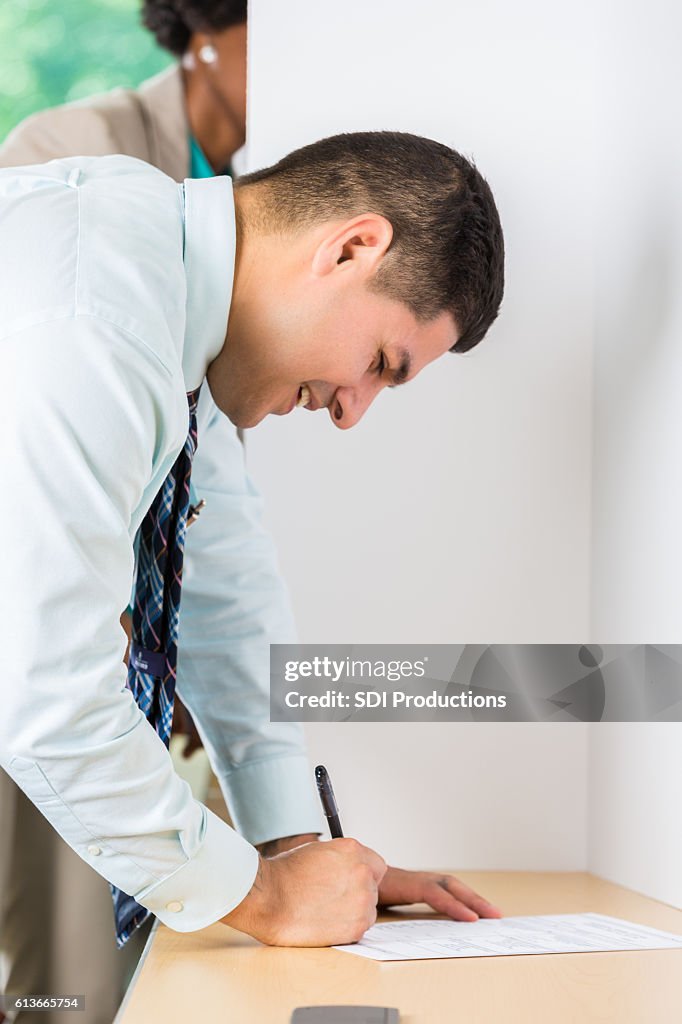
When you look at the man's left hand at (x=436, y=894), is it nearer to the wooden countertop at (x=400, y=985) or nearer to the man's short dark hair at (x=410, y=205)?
the wooden countertop at (x=400, y=985)

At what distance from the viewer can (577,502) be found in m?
1.12

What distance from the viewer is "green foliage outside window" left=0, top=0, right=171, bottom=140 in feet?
4.00

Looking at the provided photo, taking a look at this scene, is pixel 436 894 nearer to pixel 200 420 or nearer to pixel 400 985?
pixel 400 985

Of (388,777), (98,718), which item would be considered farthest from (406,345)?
(388,777)

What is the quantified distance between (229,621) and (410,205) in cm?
43

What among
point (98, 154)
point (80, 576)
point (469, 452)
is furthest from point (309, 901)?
point (98, 154)

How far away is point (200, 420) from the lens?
947 mm

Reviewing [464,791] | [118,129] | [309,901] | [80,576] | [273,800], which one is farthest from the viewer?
[118,129]

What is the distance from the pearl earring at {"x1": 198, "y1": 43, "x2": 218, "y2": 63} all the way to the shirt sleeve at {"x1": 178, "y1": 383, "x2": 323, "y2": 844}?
0.44 m

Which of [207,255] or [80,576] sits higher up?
[207,255]

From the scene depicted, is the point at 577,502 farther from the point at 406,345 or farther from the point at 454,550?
the point at 406,345

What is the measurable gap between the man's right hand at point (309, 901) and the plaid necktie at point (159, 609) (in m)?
0.16

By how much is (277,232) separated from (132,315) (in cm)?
21

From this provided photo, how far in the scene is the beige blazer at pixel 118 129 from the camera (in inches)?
47.8
